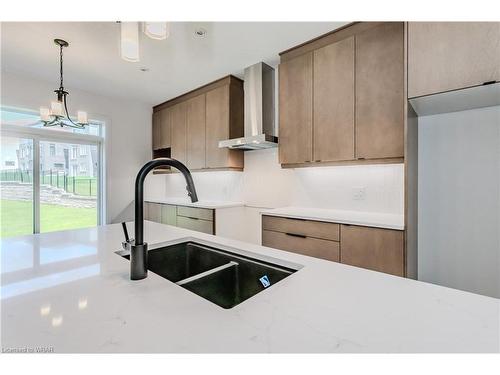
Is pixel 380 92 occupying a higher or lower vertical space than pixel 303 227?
higher

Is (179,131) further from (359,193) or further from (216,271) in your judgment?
(216,271)

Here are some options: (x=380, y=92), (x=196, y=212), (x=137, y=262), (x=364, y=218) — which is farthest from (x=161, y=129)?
(x=137, y=262)

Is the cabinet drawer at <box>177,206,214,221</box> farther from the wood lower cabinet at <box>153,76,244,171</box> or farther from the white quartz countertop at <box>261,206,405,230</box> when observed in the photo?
the white quartz countertop at <box>261,206,405,230</box>

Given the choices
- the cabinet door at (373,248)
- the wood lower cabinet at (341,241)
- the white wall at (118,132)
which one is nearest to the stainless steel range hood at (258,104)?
the wood lower cabinet at (341,241)

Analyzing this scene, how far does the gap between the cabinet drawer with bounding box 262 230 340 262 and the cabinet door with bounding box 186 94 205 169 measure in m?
1.79

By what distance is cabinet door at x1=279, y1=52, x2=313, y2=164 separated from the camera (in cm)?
260

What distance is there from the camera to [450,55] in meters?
1.54

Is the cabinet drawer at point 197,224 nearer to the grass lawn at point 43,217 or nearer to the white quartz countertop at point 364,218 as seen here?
the white quartz countertop at point 364,218

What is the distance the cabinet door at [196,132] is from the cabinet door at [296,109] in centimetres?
145

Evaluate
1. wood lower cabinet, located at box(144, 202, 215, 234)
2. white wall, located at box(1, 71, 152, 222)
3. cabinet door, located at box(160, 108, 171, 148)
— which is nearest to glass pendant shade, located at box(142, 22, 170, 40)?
wood lower cabinet, located at box(144, 202, 215, 234)

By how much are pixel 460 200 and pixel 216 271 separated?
205 cm

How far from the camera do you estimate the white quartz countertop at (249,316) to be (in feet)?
1.62

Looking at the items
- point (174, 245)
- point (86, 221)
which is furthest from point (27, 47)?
point (174, 245)
